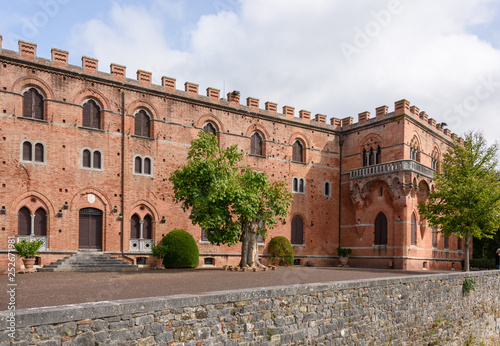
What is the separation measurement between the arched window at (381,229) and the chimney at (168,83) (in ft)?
53.0

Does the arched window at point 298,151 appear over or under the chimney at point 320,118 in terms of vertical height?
under

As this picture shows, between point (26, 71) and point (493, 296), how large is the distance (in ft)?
81.3

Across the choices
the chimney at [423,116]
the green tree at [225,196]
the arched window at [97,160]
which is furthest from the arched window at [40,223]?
the chimney at [423,116]

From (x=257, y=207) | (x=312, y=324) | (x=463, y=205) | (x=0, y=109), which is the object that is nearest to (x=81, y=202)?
(x=0, y=109)

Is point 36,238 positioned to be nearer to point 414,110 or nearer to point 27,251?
point 27,251

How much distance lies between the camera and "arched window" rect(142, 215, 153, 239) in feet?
79.8

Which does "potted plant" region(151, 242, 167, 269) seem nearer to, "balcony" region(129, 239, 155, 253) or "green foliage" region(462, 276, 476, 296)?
"balcony" region(129, 239, 155, 253)

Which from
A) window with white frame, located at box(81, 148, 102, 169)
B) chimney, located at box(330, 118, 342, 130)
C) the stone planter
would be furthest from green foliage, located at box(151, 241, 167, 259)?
chimney, located at box(330, 118, 342, 130)

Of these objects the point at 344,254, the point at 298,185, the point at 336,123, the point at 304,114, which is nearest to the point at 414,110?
the point at 336,123

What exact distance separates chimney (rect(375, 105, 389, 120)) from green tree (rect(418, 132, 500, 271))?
16.6ft

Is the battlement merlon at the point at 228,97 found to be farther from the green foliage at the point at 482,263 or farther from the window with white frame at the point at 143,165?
the green foliage at the point at 482,263

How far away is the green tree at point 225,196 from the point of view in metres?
19.9

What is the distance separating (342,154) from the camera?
3303cm

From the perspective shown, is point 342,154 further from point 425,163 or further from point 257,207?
point 257,207
